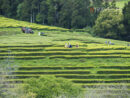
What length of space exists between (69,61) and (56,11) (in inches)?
1933

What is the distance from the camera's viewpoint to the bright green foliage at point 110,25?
78750mm

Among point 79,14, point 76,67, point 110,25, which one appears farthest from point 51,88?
point 79,14

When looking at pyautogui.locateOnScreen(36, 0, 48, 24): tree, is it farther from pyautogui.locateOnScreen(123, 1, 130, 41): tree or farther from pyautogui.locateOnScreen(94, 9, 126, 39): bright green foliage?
pyautogui.locateOnScreen(123, 1, 130, 41): tree

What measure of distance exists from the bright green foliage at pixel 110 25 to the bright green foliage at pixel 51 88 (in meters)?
42.5

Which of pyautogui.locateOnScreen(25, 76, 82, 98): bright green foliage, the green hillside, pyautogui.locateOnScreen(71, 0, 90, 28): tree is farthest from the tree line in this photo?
pyautogui.locateOnScreen(25, 76, 82, 98): bright green foliage

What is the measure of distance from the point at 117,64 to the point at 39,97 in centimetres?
1745

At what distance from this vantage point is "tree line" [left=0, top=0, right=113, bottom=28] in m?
90.1

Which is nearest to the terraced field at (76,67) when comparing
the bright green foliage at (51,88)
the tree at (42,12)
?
the bright green foliage at (51,88)

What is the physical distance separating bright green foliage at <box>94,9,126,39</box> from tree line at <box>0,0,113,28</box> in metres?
9.29

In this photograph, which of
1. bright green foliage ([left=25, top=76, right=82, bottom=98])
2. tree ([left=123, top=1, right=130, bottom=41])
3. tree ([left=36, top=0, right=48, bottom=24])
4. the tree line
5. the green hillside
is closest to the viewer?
bright green foliage ([left=25, top=76, right=82, bottom=98])

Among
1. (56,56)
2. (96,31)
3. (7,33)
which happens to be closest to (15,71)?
(56,56)

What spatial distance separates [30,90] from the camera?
1419 inches

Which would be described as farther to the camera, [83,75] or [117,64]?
[117,64]

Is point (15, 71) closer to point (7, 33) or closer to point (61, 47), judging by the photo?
point (61, 47)
